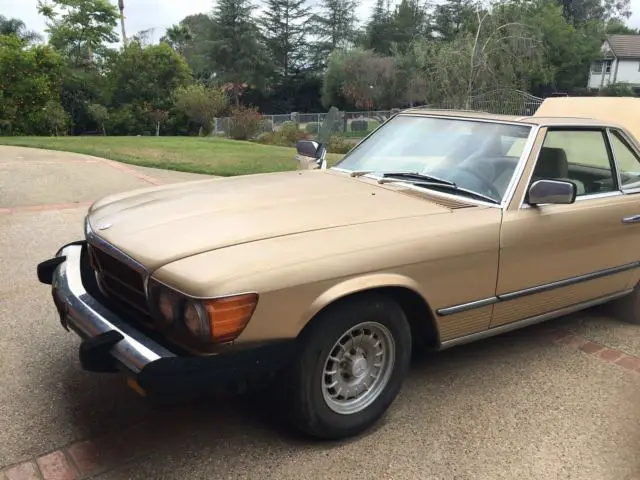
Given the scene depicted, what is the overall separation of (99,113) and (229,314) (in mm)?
29793

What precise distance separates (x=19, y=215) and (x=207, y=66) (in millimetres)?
51089

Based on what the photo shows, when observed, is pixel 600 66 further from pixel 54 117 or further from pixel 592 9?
pixel 54 117

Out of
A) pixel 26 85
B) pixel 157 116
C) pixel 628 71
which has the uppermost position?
pixel 628 71

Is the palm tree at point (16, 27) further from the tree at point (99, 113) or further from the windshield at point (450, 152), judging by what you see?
the windshield at point (450, 152)

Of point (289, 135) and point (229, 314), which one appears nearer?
point (229, 314)

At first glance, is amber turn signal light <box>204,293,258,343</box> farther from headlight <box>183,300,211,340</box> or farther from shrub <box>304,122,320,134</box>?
shrub <box>304,122,320,134</box>

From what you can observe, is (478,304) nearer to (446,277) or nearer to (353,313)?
(446,277)

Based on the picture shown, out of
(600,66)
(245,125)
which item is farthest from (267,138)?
(600,66)

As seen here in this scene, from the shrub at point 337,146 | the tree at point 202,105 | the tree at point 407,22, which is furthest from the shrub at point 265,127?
the tree at point 407,22

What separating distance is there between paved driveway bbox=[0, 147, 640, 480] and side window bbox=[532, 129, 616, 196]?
45.9 inches

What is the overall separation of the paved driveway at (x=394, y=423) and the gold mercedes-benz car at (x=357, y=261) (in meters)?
0.29

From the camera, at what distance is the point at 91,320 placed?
2.84 metres

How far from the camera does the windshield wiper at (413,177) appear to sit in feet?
12.1

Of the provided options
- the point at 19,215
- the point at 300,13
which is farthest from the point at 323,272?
the point at 300,13
